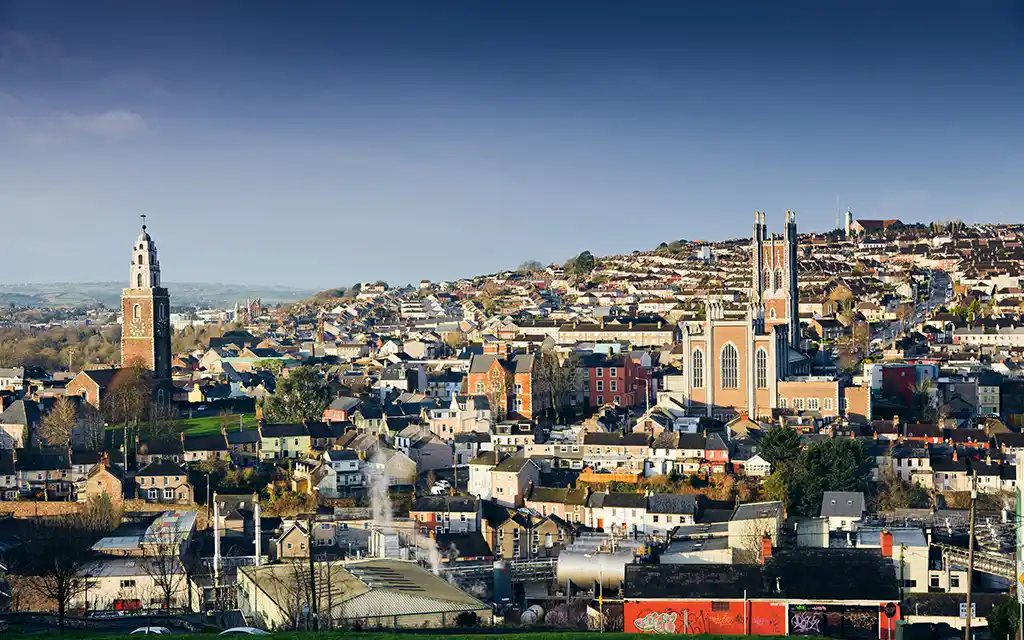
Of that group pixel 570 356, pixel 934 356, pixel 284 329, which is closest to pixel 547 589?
pixel 570 356

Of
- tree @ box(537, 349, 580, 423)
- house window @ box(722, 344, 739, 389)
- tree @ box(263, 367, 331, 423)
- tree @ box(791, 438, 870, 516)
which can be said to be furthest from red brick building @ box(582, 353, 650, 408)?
tree @ box(791, 438, 870, 516)

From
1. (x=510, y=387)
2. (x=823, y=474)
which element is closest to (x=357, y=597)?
(x=823, y=474)

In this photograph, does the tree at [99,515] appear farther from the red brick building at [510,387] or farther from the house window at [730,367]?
the house window at [730,367]

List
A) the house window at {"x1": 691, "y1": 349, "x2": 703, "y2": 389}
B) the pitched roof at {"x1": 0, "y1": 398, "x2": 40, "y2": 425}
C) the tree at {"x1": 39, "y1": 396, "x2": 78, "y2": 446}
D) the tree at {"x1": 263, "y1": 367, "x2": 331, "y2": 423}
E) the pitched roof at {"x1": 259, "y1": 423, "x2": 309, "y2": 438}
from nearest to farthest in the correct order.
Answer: the pitched roof at {"x1": 259, "y1": 423, "x2": 309, "y2": 438} < the tree at {"x1": 39, "y1": 396, "x2": 78, "y2": 446} < the house window at {"x1": 691, "y1": 349, "x2": 703, "y2": 389} < the pitched roof at {"x1": 0, "y1": 398, "x2": 40, "y2": 425} < the tree at {"x1": 263, "y1": 367, "x2": 331, "y2": 423}

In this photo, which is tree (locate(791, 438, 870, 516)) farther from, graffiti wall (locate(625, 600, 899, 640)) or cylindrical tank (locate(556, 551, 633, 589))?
graffiti wall (locate(625, 600, 899, 640))

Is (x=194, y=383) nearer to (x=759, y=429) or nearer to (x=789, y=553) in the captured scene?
(x=759, y=429)

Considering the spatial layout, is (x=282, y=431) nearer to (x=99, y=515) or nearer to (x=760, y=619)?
(x=99, y=515)
